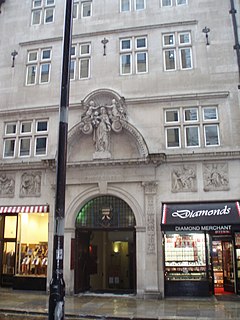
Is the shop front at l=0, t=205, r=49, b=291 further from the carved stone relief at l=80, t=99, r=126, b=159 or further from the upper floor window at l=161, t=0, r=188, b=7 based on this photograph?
the upper floor window at l=161, t=0, r=188, b=7

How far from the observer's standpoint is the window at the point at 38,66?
17.6 meters

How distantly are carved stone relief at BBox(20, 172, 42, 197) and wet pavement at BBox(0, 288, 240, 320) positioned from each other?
14.5ft

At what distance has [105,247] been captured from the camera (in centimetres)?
1867

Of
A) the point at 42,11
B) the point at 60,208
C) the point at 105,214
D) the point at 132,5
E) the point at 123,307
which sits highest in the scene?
the point at 42,11

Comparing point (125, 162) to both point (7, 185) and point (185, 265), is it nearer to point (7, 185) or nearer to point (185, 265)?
point (185, 265)

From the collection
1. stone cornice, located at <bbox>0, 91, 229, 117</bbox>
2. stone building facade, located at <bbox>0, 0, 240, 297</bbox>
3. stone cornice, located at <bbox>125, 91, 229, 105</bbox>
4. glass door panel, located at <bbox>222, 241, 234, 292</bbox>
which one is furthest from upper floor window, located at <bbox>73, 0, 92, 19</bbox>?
glass door panel, located at <bbox>222, 241, 234, 292</bbox>

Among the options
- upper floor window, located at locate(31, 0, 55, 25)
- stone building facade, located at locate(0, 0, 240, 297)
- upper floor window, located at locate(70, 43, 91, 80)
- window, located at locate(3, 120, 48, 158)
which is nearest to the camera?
stone building facade, located at locate(0, 0, 240, 297)

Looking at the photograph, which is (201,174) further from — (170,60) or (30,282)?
(30,282)

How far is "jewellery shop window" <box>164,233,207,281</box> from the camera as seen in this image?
1441cm

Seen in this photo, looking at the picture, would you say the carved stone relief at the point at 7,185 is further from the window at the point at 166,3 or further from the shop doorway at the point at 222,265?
the window at the point at 166,3

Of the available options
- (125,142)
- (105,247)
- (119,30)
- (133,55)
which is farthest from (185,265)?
(119,30)

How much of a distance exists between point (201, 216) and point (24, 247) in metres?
8.72

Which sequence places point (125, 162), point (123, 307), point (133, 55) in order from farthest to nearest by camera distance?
point (133, 55), point (125, 162), point (123, 307)

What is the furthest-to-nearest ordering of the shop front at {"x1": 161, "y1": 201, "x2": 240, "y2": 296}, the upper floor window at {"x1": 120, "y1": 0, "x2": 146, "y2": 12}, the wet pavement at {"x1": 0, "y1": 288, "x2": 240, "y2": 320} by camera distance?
the upper floor window at {"x1": 120, "y1": 0, "x2": 146, "y2": 12} → the shop front at {"x1": 161, "y1": 201, "x2": 240, "y2": 296} → the wet pavement at {"x1": 0, "y1": 288, "x2": 240, "y2": 320}
